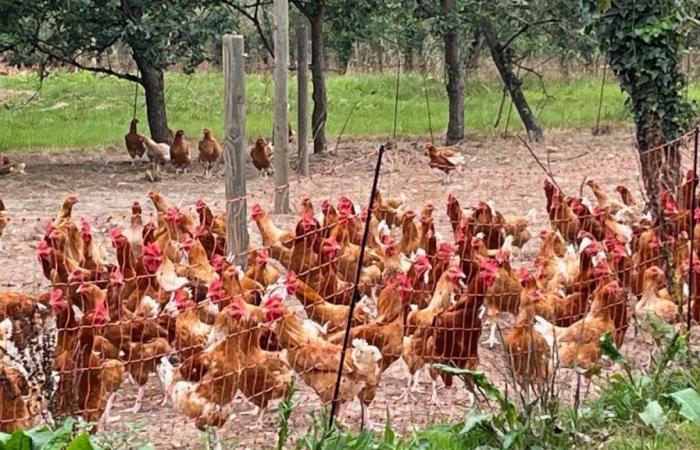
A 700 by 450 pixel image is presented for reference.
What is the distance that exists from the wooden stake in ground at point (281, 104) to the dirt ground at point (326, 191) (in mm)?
321

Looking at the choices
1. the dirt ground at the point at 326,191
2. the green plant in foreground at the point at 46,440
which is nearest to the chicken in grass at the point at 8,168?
the dirt ground at the point at 326,191

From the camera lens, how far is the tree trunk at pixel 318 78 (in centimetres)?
1702

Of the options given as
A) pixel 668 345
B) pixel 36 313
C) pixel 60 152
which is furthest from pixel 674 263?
pixel 60 152

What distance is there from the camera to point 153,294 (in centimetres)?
611

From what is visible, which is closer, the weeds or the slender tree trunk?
the weeds

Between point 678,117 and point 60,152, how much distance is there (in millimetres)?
11021

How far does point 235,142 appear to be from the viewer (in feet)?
25.1

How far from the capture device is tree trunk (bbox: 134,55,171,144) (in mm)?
17031

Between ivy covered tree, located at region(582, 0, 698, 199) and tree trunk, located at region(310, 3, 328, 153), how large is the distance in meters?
6.99

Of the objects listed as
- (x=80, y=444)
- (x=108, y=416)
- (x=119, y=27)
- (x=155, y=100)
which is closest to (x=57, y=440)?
(x=80, y=444)

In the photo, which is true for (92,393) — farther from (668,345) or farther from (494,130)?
(494,130)

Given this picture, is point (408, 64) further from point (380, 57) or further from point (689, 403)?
point (689, 403)

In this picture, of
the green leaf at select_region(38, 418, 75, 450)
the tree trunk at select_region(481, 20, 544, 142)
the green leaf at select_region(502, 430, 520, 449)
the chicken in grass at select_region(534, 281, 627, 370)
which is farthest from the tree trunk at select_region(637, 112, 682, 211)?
the tree trunk at select_region(481, 20, 544, 142)

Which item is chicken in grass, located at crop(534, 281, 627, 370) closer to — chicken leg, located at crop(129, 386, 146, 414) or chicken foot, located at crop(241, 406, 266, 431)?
chicken foot, located at crop(241, 406, 266, 431)
